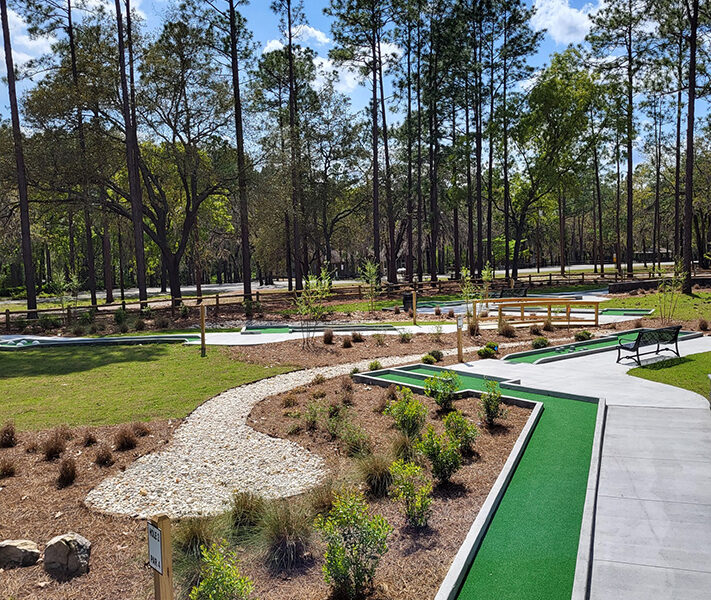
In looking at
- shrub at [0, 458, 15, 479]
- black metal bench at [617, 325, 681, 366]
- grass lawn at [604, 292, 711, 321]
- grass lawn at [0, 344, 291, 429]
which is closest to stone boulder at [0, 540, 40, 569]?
shrub at [0, 458, 15, 479]

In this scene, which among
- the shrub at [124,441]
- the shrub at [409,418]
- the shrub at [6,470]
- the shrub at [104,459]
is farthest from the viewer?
the shrub at [124,441]

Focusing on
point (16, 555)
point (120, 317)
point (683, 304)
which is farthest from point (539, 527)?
point (683, 304)

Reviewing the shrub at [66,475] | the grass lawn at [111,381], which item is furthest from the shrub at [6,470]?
the grass lawn at [111,381]

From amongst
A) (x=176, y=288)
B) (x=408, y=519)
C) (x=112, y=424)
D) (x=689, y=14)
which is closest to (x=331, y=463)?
(x=408, y=519)

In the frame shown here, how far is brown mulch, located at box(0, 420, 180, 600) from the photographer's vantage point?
4684 millimetres

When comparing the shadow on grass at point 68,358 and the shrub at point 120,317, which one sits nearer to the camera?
the shadow on grass at point 68,358

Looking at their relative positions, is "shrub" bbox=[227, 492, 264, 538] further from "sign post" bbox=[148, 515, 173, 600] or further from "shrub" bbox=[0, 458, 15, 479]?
"shrub" bbox=[0, 458, 15, 479]

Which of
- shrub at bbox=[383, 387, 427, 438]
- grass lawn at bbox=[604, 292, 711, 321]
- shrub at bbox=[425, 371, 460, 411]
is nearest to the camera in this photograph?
shrub at bbox=[383, 387, 427, 438]

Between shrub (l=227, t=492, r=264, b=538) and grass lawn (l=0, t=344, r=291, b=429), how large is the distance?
14.5ft

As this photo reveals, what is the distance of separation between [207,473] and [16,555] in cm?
236

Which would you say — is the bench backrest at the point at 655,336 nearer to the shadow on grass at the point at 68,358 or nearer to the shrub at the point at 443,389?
the shrub at the point at 443,389

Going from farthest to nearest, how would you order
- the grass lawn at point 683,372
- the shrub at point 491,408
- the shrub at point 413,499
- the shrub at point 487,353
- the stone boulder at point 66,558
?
the shrub at point 487,353 → the grass lawn at point 683,372 → the shrub at point 491,408 → the shrub at point 413,499 → the stone boulder at point 66,558

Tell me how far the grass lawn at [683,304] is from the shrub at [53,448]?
61.6 feet

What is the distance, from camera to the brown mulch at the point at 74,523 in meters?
4.68
